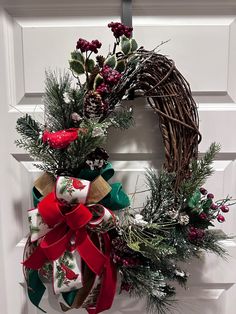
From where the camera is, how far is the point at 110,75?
816mm

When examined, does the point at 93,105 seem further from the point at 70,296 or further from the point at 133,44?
the point at 70,296


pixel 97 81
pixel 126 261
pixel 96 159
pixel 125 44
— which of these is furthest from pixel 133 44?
pixel 126 261

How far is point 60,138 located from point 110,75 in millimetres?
175

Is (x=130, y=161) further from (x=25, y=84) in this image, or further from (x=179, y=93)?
(x=25, y=84)

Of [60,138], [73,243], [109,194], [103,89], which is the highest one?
[103,89]

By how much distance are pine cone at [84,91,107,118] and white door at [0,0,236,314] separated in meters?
0.17

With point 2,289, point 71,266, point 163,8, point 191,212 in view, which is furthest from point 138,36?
point 2,289

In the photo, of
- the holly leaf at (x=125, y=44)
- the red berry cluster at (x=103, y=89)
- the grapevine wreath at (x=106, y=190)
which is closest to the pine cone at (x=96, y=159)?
the grapevine wreath at (x=106, y=190)

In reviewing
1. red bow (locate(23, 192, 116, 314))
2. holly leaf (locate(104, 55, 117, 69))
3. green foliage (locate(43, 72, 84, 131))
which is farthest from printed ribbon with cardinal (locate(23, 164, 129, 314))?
holly leaf (locate(104, 55, 117, 69))

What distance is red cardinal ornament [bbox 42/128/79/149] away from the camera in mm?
776

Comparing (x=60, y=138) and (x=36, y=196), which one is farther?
(x=36, y=196)

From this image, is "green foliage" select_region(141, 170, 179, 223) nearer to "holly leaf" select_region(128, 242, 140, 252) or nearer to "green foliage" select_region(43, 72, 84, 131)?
"holly leaf" select_region(128, 242, 140, 252)

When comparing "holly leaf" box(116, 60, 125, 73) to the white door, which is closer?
"holly leaf" box(116, 60, 125, 73)

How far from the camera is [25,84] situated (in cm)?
97
